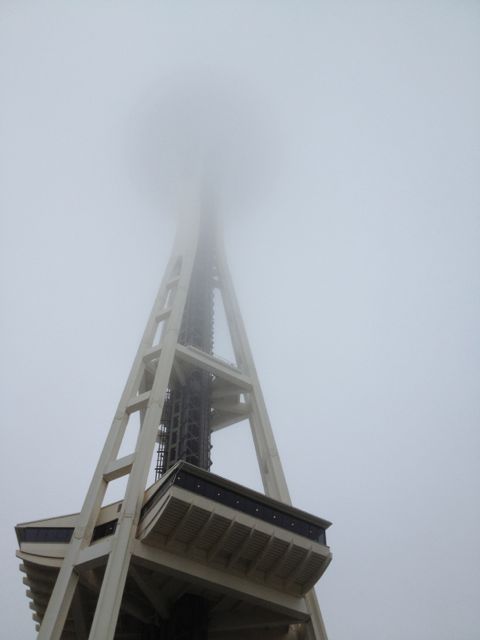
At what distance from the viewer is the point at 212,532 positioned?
2364 cm

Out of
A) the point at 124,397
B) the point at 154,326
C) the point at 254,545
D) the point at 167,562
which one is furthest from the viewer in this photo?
the point at 154,326

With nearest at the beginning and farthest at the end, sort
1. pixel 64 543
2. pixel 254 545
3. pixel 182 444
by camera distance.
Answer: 1. pixel 254 545
2. pixel 64 543
3. pixel 182 444

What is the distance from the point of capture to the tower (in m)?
22.7

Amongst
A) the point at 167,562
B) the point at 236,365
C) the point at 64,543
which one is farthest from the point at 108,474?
the point at 236,365

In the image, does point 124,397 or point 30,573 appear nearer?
point 30,573

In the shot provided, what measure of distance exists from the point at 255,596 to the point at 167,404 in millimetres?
16657

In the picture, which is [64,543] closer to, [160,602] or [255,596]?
[160,602]

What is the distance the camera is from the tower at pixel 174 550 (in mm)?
22656

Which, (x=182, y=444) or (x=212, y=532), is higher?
(x=182, y=444)

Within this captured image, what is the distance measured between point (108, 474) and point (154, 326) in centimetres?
1297

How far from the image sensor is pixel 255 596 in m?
24.4

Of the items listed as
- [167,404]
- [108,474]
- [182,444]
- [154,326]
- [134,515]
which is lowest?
[134,515]

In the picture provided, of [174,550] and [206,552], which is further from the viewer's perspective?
[206,552]

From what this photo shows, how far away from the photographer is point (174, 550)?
23.2 metres
